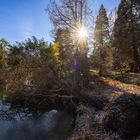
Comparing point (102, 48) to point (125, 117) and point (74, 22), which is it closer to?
point (74, 22)

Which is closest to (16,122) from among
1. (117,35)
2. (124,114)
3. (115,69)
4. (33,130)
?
(33,130)

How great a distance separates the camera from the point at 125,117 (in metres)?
6.17

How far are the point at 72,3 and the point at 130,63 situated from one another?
12583mm

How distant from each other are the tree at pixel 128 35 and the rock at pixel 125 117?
763 inches

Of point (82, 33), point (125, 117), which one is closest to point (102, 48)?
point (82, 33)

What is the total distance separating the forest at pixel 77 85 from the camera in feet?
21.8

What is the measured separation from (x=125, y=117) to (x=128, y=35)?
21066mm

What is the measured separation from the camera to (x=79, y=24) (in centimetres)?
1834

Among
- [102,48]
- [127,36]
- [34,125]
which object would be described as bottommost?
[34,125]

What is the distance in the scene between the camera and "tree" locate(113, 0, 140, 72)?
84.8 feet

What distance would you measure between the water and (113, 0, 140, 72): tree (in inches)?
596

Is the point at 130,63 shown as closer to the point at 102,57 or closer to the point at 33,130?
the point at 102,57

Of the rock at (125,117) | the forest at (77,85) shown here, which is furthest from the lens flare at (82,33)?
the rock at (125,117)

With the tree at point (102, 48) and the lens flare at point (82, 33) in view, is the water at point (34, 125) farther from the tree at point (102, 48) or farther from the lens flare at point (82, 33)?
the tree at point (102, 48)
